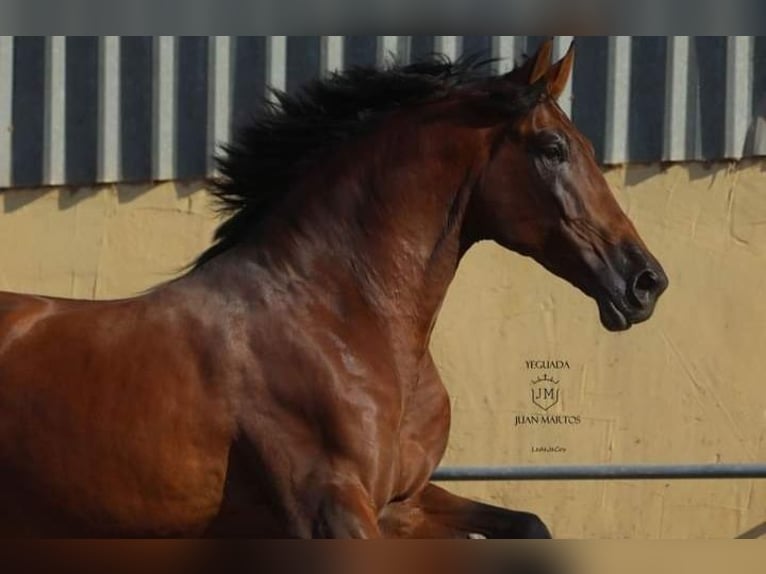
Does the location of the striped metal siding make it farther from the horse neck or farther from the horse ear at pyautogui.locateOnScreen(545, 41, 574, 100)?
the horse neck

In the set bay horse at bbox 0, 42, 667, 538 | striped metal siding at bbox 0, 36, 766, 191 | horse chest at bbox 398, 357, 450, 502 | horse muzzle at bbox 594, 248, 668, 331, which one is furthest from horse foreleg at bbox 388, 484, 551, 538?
striped metal siding at bbox 0, 36, 766, 191

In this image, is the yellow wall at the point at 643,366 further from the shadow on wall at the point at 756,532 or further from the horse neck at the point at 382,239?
the horse neck at the point at 382,239

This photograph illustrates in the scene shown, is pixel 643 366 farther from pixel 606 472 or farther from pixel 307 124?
pixel 307 124

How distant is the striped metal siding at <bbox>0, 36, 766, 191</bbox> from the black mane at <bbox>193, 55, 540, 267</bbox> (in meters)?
Result: 2.66

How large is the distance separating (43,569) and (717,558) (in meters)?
1.84

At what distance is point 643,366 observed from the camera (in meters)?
8.74

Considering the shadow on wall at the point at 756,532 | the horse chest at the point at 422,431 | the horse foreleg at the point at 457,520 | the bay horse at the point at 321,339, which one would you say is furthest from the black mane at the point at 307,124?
the shadow on wall at the point at 756,532

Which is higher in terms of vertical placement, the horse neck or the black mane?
the black mane

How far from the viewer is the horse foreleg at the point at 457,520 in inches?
235

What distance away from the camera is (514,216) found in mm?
5898

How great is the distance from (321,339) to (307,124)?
79cm

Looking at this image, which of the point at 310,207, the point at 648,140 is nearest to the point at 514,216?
the point at 310,207

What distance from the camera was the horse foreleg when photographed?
5.97 meters

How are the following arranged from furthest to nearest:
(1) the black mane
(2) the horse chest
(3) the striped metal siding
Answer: (3) the striped metal siding < (1) the black mane < (2) the horse chest
